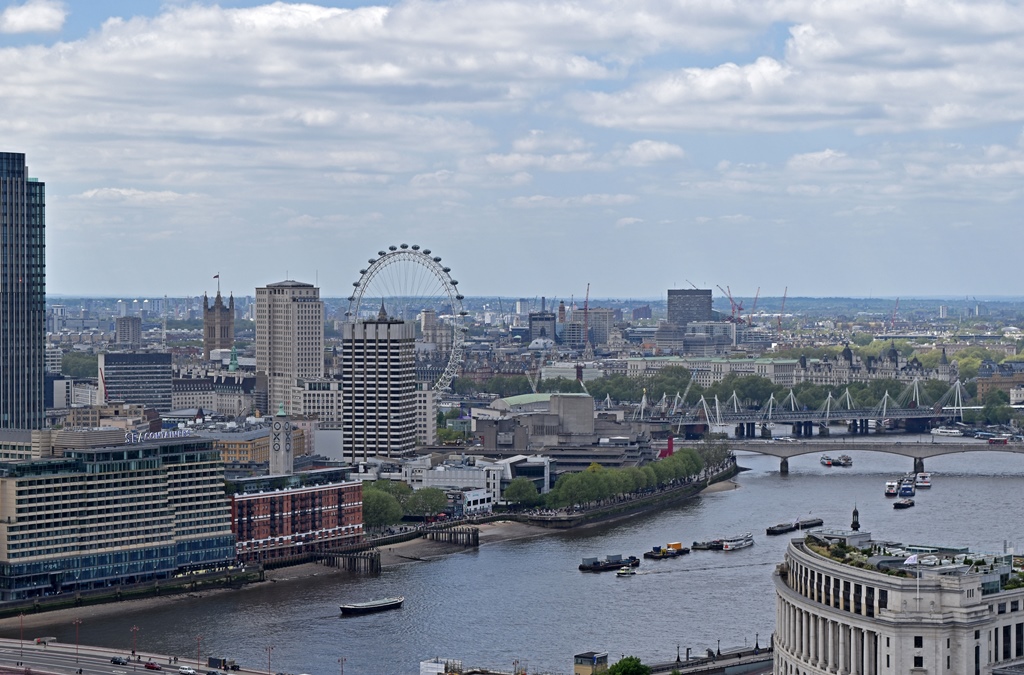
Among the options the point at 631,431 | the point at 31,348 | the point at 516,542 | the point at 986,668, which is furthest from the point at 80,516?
the point at 631,431

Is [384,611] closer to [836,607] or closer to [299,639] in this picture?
[299,639]

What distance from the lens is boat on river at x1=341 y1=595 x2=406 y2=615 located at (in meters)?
50.6

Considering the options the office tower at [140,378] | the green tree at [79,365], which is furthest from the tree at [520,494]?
the green tree at [79,365]

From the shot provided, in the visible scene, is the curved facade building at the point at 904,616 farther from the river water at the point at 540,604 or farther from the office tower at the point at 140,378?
the office tower at the point at 140,378

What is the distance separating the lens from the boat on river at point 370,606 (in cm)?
5059

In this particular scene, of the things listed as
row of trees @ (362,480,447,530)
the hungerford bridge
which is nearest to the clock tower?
row of trees @ (362,480,447,530)

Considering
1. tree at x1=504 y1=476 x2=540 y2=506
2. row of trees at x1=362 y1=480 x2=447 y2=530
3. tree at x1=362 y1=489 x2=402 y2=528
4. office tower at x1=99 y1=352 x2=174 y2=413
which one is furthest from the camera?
office tower at x1=99 y1=352 x2=174 y2=413

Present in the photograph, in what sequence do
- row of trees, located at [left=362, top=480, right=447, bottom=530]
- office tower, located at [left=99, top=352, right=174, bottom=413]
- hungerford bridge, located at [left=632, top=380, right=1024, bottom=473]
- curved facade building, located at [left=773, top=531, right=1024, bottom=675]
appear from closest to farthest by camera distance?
curved facade building, located at [left=773, top=531, right=1024, bottom=675], row of trees, located at [left=362, top=480, right=447, bottom=530], hungerford bridge, located at [left=632, top=380, right=1024, bottom=473], office tower, located at [left=99, top=352, right=174, bottom=413]

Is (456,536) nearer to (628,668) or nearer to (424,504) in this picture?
(424,504)

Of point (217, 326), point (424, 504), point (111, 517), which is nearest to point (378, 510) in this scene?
point (424, 504)

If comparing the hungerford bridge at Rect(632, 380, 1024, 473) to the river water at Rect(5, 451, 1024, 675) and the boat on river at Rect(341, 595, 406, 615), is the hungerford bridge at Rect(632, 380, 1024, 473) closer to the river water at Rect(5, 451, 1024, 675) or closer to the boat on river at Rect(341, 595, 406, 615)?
the river water at Rect(5, 451, 1024, 675)

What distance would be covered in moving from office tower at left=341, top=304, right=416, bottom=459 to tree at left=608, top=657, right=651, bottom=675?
145 ft

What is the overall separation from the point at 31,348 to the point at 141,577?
79.5 ft

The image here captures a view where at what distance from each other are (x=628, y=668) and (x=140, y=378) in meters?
83.6
